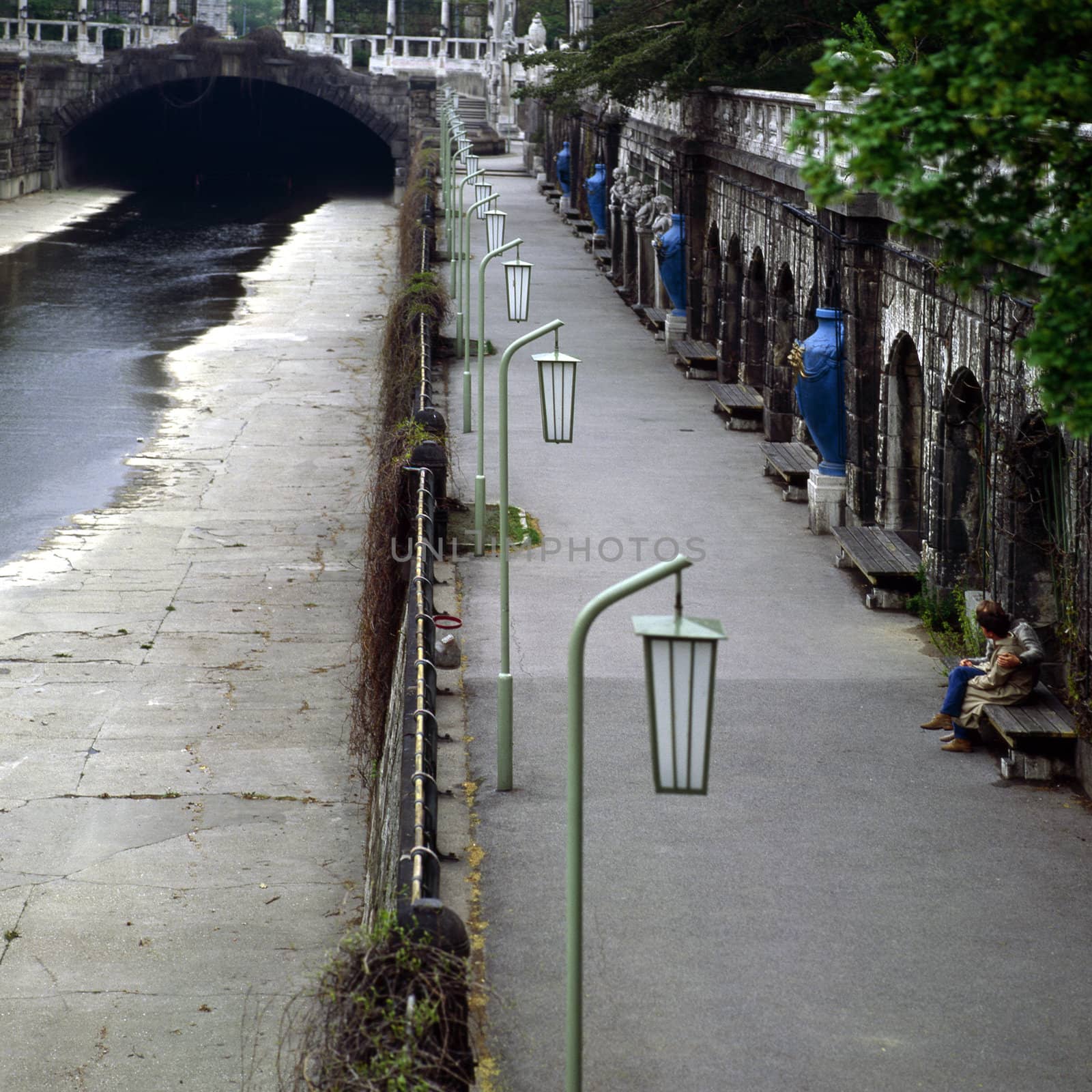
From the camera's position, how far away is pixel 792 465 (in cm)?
2169

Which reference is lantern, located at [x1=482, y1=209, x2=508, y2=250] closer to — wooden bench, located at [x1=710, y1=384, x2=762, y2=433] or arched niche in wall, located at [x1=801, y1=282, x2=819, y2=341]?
wooden bench, located at [x1=710, y1=384, x2=762, y2=433]

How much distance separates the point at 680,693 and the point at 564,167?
5256cm

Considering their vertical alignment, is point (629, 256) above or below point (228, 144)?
below

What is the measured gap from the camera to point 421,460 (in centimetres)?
1848

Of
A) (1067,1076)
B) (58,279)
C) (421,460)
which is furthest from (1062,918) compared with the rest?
(58,279)

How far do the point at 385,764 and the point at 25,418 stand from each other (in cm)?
2107

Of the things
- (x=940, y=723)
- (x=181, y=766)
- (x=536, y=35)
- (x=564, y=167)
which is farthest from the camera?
(x=536, y=35)

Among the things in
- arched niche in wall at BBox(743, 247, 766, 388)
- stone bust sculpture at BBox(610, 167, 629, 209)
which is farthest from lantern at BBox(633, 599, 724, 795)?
stone bust sculpture at BBox(610, 167, 629, 209)

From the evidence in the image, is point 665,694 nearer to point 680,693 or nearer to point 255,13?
point 680,693

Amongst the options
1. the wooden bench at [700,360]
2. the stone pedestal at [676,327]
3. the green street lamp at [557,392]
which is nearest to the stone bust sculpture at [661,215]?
the stone pedestal at [676,327]

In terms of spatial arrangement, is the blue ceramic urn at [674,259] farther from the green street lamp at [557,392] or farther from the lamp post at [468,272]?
the green street lamp at [557,392]

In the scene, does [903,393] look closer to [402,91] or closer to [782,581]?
[782,581]

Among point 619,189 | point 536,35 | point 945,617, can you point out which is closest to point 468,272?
point 619,189

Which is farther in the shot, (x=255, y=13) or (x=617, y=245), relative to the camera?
(x=255, y=13)
